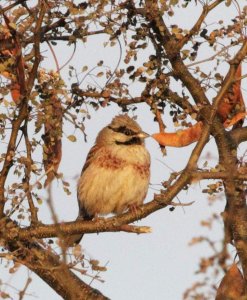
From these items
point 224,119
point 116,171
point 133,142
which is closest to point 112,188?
point 116,171

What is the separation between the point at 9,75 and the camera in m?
6.26

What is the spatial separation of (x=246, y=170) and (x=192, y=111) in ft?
3.37

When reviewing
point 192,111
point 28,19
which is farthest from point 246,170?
point 28,19

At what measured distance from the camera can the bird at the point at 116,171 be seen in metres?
7.98

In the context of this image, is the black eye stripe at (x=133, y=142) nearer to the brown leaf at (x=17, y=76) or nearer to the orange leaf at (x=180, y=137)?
the orange leaf at (x=180, y=137)

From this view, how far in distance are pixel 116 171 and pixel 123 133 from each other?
1.66 feet

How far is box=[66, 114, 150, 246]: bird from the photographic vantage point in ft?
26.2

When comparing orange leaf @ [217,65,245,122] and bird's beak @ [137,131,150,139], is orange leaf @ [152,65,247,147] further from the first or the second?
bird's beak @ [137,131,150,139]

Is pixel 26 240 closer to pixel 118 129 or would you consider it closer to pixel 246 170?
pixel 246 170

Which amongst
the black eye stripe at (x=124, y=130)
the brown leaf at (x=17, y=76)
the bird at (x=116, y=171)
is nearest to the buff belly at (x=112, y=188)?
the bird at (x=116, y=171)

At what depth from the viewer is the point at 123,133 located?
835 cm

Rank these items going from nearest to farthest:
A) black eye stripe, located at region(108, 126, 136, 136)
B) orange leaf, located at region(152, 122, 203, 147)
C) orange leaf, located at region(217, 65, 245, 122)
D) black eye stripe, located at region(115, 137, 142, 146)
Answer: orange leaf, located at region(152, 122, 203, 147)
orange leaf, located at region(217, 65, 245, 122)
black eye stripe, located at region(115, 137, 142, 146)
black eye stripe, located at region(108, 126, 136, 136)

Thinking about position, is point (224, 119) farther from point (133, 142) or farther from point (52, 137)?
point (52, 137)

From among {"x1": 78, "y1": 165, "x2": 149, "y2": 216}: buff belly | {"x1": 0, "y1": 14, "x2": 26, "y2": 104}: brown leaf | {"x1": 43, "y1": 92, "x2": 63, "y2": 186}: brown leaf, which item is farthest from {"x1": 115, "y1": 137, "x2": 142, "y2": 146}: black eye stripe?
{"x1": 0, "y1": 14, "x2": 26, "y2": 104}: brown leaf
